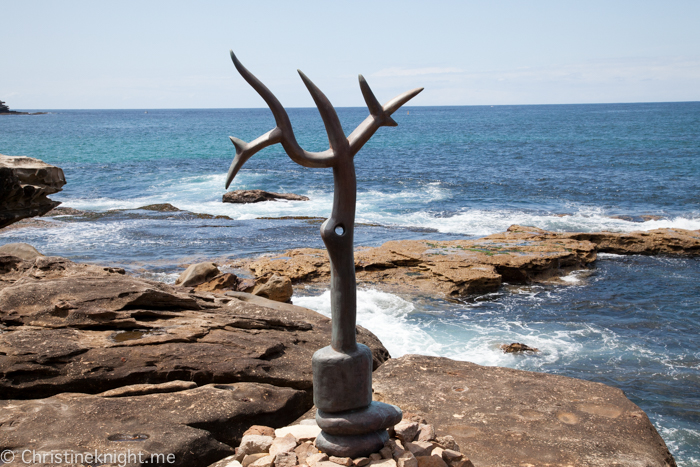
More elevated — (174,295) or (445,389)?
(174,295)

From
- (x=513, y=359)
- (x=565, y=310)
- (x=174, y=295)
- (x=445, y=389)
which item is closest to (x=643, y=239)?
(x=565, y=310)

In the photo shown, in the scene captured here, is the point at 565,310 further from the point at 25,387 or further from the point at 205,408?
the point at 25,387

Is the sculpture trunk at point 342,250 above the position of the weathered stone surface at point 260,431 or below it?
above

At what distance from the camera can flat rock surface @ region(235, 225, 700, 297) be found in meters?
12.9


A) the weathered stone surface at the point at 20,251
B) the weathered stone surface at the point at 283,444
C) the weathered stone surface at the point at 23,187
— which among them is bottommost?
the weathered stone surface at the point at 283,444

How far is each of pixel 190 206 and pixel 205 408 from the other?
69.6 ft

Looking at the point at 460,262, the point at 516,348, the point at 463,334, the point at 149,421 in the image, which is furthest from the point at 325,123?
the point at 460,262

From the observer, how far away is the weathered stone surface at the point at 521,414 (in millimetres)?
4957

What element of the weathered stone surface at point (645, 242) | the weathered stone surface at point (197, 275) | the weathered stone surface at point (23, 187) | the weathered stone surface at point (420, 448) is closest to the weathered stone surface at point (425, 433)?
the weathered stone surface at point (420, 448)

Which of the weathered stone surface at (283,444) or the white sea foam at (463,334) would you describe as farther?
the white sea foam at (463,334)

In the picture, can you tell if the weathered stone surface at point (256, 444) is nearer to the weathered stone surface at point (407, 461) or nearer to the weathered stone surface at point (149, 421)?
the weathered stone surface at point (149, 421)

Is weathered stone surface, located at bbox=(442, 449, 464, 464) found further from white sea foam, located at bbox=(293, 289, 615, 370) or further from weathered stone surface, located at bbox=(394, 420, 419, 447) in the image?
white sea foam, located at bbox=(293, 289, 615, 370)

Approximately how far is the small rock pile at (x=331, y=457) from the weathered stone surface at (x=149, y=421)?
0.27 m

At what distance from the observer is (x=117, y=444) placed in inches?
175
